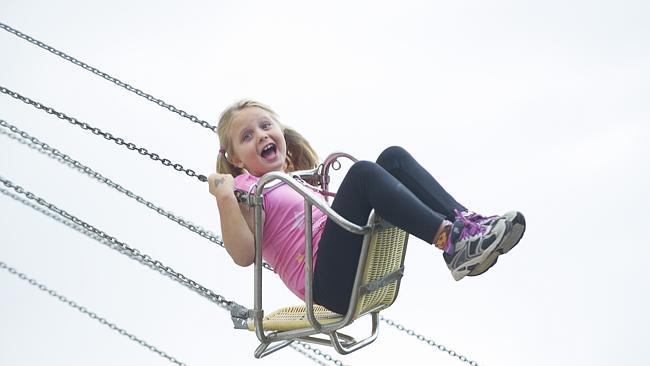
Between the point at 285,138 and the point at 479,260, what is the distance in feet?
3.39

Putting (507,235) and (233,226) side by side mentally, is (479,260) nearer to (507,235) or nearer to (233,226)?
(507,235)

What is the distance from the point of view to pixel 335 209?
10.2 feet

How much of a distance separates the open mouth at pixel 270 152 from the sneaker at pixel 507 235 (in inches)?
31.4

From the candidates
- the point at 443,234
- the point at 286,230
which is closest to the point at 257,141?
the point at 286,230

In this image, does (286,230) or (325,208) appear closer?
(325,208)

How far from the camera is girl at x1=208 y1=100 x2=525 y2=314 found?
2.87 meters

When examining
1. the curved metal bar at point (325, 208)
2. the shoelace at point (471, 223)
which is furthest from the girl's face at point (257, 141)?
the shoelace at point (471, 223)

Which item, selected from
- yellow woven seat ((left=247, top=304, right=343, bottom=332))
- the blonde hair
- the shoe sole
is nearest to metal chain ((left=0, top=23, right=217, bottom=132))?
the blonde hair

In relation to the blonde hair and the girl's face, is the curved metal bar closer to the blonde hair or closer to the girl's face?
the girl's face

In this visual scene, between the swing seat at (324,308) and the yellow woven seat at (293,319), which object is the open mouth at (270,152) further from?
the yellow woven seat at (293,319)

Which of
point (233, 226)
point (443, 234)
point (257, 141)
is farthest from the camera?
point (257, 141)

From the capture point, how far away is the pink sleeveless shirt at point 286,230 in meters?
3.32

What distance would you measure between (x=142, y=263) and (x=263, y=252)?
43cm

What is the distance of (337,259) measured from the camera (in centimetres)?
312
